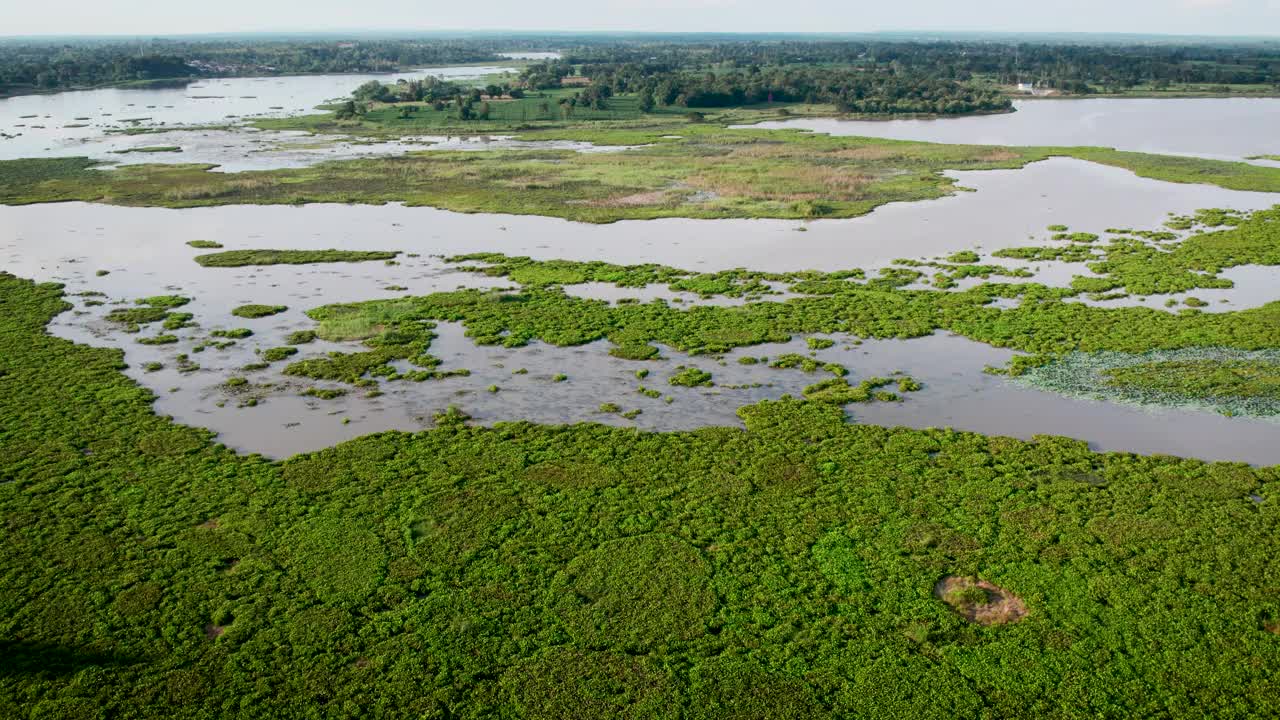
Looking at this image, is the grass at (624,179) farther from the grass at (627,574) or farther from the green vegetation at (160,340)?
the grass at (627,574)

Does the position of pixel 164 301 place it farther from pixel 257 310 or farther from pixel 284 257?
pixel 284 257

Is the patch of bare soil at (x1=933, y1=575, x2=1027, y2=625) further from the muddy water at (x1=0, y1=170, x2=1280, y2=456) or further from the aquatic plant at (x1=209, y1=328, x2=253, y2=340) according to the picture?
the aquatic plant at (x1=209, y1=328, x2=253, y2=340)

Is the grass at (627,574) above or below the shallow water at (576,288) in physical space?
below

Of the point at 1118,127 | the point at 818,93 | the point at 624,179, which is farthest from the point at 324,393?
the point at 818,93

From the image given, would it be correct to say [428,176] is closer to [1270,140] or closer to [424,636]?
[424,636]

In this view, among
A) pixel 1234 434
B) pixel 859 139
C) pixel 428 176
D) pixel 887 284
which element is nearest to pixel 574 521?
pixel 1234 434

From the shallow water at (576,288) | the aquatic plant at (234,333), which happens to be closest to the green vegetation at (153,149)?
the shallow water at (576,288)
